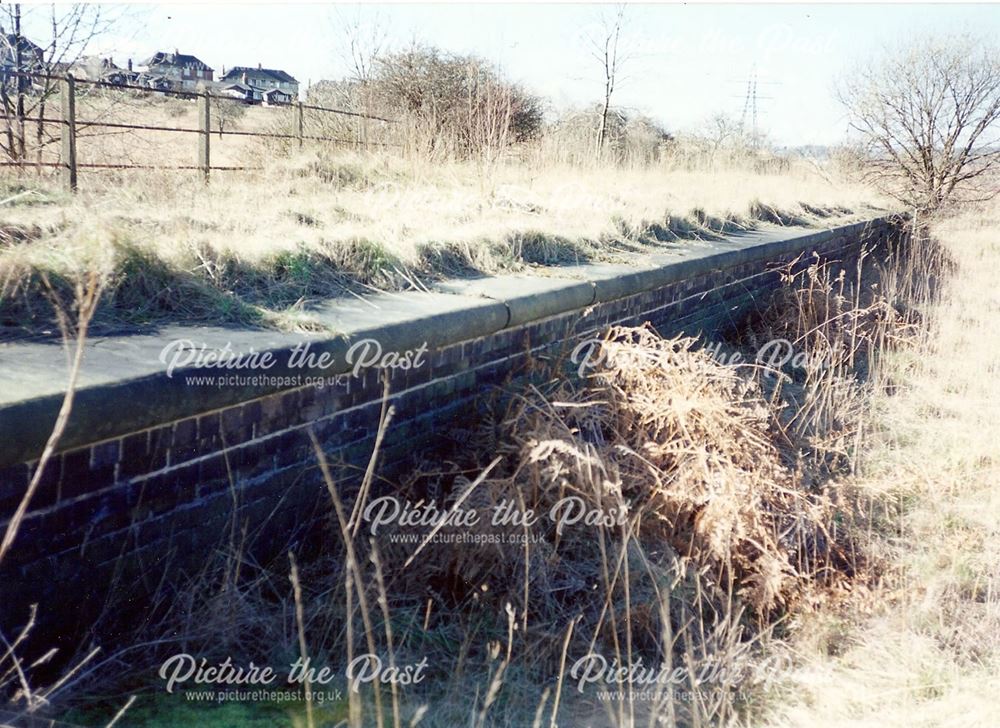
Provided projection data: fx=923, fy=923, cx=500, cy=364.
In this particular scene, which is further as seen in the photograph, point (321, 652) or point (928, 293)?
point (928, 293)

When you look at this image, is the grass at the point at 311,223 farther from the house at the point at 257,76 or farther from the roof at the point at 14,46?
the house at the point at 257,76

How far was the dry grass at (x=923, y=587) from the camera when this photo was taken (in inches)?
119

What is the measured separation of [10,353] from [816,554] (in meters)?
3.18

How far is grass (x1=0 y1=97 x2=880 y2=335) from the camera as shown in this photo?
3.49 meters

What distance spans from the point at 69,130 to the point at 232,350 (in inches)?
262

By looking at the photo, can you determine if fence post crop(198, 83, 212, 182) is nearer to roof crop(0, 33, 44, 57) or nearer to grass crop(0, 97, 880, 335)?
grass crop(0, 97, 880, 335)

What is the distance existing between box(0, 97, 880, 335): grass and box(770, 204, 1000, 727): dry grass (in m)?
2.22

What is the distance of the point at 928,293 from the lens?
420 inches

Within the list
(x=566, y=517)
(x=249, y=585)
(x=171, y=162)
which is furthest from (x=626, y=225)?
(x=171, y=162)

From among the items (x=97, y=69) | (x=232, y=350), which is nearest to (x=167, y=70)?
(x=97, y=69)

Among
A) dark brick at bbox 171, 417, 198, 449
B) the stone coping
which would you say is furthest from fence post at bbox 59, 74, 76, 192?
dark brick at bbox 171, 417, 198, 449

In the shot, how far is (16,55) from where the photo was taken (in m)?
9.38

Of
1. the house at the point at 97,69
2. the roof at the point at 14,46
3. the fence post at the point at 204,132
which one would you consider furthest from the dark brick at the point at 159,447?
the house at the point at 97,69

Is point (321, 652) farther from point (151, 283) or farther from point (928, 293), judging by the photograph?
point (928, 293)
